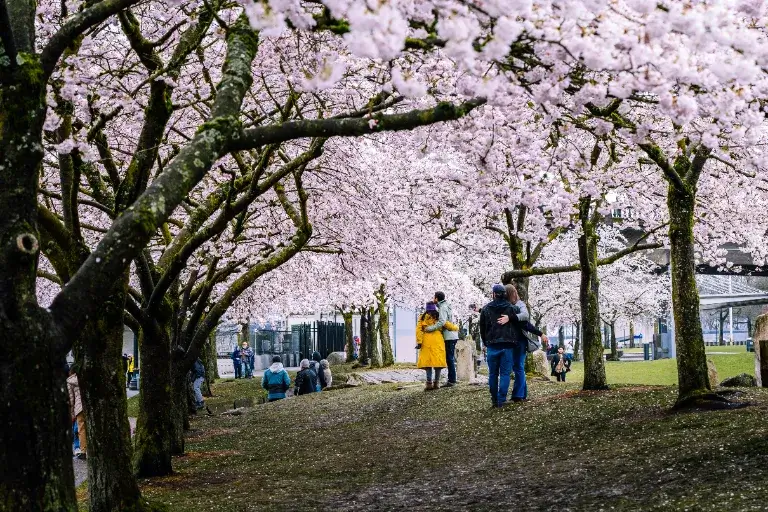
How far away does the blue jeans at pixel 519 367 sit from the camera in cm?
1411

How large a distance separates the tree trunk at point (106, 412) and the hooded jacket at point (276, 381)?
45.7 ft

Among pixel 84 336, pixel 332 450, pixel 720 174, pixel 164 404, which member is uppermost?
pixel 720 174

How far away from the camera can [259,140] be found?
6180 mm

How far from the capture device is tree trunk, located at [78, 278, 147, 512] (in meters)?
8.08

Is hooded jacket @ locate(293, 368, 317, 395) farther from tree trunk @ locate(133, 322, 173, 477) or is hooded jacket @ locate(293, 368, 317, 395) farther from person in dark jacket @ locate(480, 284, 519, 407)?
tree trunk @ locate(133, 322, 173, 477)

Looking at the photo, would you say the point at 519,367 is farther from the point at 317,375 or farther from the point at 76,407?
the point at 317,375

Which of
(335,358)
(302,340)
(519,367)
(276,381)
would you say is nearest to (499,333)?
(519,367)

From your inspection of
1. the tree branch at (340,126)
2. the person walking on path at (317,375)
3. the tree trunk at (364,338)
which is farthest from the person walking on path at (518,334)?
the tree trunk at (364,338)

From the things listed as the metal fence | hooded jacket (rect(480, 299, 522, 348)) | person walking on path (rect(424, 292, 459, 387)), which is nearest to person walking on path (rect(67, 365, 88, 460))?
hooded jacket (rect(480, 299, 522, 348))

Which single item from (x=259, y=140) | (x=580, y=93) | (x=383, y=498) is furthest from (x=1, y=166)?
(x=383, y=498)

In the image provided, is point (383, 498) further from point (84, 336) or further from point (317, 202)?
point (317, 202)

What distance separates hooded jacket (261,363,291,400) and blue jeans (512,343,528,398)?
8.69m

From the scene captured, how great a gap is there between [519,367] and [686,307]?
3374mm

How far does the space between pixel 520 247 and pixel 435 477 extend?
10.6m
